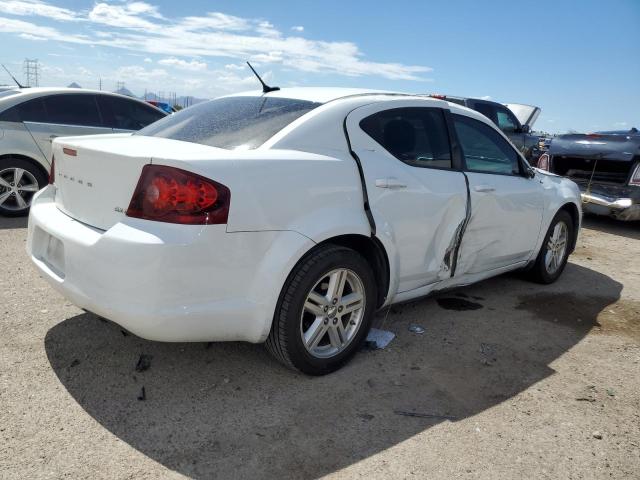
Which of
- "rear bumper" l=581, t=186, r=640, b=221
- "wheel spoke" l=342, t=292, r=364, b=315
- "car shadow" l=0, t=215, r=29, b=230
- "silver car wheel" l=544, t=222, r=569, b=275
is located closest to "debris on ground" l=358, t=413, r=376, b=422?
"wheel spoke" l=342, t=292, r=364, b=315

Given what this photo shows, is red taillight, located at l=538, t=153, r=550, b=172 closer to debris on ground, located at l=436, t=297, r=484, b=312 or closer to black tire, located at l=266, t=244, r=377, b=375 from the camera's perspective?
debris on ground, located at l=436, t=297, r=484, b=312

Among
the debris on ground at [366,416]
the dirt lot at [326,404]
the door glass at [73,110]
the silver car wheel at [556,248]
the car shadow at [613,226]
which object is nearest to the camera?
the dirt lot at [326,404]

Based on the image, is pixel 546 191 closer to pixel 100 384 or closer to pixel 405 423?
pixel 405 423

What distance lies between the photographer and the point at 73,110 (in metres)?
7.18

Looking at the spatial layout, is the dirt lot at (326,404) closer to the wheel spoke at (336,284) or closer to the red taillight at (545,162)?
the wheel spoke at (336,284)

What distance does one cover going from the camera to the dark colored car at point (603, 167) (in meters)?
7.60

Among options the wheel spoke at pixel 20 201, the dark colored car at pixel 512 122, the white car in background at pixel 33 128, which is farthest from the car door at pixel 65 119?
the dark colored car at pixel 512 122

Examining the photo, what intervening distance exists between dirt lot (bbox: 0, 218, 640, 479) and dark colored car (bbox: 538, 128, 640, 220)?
404cm

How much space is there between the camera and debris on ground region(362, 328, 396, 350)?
3607 mm

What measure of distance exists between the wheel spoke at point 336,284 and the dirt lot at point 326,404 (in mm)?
496

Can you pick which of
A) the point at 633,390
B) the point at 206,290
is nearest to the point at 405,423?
the point at 206,290

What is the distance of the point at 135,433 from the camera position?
2561mm

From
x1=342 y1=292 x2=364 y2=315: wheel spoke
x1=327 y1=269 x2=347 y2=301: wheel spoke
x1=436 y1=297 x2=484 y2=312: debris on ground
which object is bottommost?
x1=436 y1=297 x2=484 y2=312: debris on ground

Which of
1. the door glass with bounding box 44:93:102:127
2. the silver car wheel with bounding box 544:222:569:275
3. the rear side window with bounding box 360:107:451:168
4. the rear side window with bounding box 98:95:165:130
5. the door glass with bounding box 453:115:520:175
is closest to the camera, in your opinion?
the rear side window with bounding box 360:107:451:168
